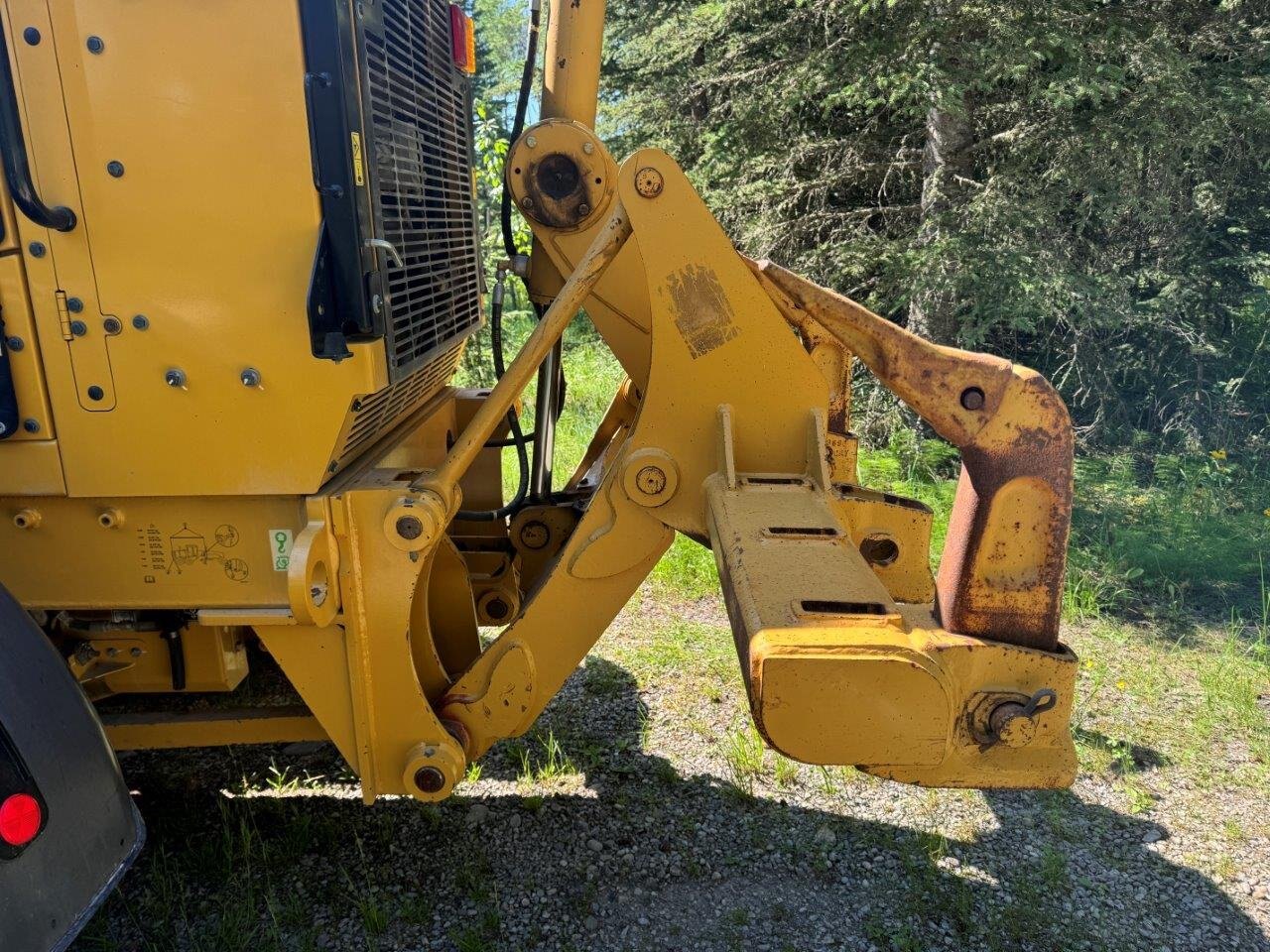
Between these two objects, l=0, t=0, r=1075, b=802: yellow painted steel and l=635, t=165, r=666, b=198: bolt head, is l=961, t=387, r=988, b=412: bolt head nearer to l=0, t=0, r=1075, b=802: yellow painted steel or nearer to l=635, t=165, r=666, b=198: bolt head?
l=0, t=0, r=1075, b=802: yellow painted steel

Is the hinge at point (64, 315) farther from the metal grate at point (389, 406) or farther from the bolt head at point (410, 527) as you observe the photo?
→ the bolt head at point (410, 527)

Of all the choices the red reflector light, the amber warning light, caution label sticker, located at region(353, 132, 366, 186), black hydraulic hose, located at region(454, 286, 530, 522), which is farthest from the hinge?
the amber warning light

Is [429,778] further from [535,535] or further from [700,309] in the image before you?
[700,309]

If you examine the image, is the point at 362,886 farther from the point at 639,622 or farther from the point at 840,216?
the point at 840,216

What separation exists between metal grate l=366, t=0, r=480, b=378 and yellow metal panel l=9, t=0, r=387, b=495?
23 cm

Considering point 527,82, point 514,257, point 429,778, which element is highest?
point 527,82

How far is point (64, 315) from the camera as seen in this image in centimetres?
207

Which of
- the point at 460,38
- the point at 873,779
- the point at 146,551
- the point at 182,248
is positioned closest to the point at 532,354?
the point at 182,248

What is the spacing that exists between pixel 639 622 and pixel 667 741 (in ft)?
3.56

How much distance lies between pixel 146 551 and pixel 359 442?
589mm

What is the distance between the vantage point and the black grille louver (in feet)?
6.70

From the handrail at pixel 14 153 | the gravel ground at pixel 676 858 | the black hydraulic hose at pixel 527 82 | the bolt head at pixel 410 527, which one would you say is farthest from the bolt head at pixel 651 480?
the handrail at pixel 14 153

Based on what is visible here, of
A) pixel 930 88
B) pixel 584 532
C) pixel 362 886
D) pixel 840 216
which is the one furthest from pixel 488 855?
pixel 840 216

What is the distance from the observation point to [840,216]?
23.0 ft
